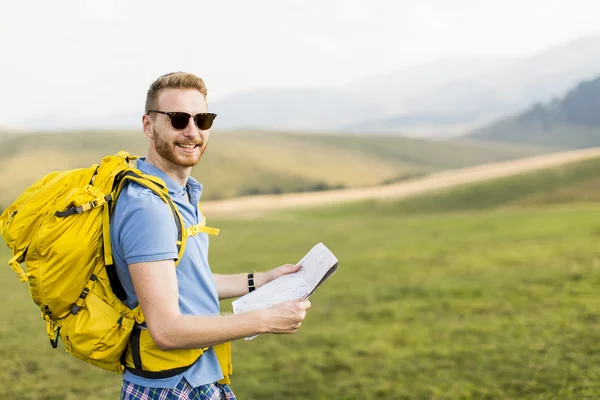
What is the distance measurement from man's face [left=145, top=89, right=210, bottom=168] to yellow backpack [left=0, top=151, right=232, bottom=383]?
0.19 meters

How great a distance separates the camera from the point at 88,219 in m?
2.49

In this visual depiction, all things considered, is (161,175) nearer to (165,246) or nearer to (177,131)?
(177,131)

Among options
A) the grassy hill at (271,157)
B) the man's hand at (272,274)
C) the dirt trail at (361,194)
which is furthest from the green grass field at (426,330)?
the grassy hill at (271,157)

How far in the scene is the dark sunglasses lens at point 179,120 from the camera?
8.91 ft

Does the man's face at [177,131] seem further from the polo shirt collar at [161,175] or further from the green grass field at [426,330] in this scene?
the green grass field at [426,330]

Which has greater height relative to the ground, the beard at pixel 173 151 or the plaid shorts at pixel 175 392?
the beard at pixel 173 151

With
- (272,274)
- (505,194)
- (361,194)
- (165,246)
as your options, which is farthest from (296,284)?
(361,194)

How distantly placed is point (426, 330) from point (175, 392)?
8.33m

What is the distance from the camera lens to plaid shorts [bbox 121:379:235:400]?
2738 millimetres

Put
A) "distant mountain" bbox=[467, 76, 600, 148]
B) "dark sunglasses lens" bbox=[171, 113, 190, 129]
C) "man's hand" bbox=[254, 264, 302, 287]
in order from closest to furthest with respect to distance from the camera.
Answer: "dark sunglasses lens" bbox=[171, 113, 190, 129], "man's hand" bbox=[254, 264, 302, 287], "distant mountain" bbox=[467, 76, 600, 148]

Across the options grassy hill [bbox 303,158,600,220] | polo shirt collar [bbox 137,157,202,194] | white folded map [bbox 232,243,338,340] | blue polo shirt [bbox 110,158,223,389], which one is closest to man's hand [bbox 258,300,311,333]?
white folded map [bbox 232,243,338,340]

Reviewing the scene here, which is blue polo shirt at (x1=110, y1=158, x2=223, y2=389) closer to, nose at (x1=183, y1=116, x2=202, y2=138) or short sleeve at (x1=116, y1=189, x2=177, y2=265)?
short sleeve at (x1=116, y1=189, x2=177, y2=265)

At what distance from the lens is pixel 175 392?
2.73 metres

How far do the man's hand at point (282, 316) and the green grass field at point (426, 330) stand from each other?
5559mm
